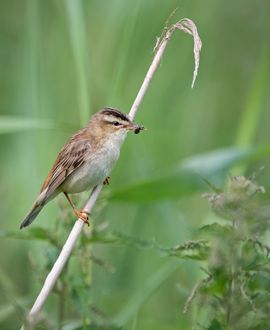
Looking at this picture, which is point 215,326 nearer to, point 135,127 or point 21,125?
point 135,127

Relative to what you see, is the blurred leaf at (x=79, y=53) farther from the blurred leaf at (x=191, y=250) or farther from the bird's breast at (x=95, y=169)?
the blurred leaf at (x=191, y=250)

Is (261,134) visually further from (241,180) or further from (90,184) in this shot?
(241,180)

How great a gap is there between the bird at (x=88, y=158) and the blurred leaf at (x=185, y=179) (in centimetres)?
19

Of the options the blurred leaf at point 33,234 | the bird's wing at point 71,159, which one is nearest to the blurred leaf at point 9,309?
the bird's wing at point 71,159

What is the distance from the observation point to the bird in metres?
4.54

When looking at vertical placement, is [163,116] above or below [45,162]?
above

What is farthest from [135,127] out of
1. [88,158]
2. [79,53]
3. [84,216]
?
[79,53]

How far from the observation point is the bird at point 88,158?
4539mm

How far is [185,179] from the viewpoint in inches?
175

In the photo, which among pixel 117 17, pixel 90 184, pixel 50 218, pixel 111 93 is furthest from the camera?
pixel 117 17

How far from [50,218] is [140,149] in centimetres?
69

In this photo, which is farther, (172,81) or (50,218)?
(172,81)

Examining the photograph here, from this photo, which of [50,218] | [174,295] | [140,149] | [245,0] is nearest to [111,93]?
[140,149]

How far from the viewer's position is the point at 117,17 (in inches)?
235
